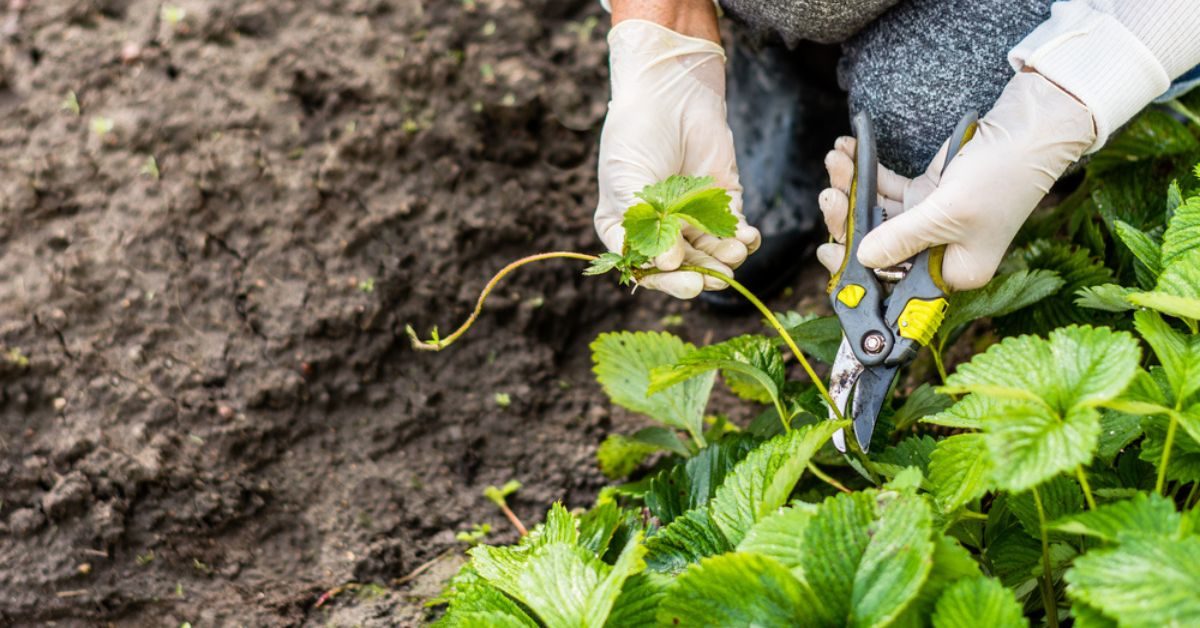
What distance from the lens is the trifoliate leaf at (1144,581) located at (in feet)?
2.52

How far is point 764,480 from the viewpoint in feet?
3.51

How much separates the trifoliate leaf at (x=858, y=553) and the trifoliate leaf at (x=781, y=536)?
0.10ft

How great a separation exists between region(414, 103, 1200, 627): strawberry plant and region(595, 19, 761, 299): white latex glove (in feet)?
0.51

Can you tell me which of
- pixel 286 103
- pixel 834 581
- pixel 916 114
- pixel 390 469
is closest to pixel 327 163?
pixel 286 103

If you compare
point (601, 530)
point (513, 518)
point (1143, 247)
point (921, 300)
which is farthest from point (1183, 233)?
point (513, 518)

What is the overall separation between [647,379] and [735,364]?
0.29 metres

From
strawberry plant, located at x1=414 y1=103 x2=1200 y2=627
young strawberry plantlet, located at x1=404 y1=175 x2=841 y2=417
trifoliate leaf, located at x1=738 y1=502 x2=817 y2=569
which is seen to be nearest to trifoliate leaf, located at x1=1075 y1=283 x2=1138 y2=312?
strawberry plant, located at x1=414 y1=103 x2=1200 y2=627

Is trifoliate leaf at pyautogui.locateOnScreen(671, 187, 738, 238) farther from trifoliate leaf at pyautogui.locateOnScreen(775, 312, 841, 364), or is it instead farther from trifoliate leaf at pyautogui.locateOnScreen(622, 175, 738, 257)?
trifoliate leaf at pyautogui.locateOnScreen(775, 312, 841, 364)

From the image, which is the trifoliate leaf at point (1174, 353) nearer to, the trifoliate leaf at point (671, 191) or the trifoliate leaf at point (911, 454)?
the trifoliate leaf at point (911, 454)

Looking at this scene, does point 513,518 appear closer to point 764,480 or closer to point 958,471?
point 764,480

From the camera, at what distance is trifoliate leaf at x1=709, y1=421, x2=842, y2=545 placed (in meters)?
1.03

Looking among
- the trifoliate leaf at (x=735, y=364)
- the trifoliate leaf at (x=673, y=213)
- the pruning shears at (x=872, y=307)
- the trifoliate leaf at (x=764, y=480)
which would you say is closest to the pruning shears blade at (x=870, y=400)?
the pruning shears at (x=872, y=307)

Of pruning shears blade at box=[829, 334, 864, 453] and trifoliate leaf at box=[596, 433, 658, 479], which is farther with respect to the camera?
trifoliate leaf at box=[596, 433, 658, 479]

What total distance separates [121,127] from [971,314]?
4.98 feet
